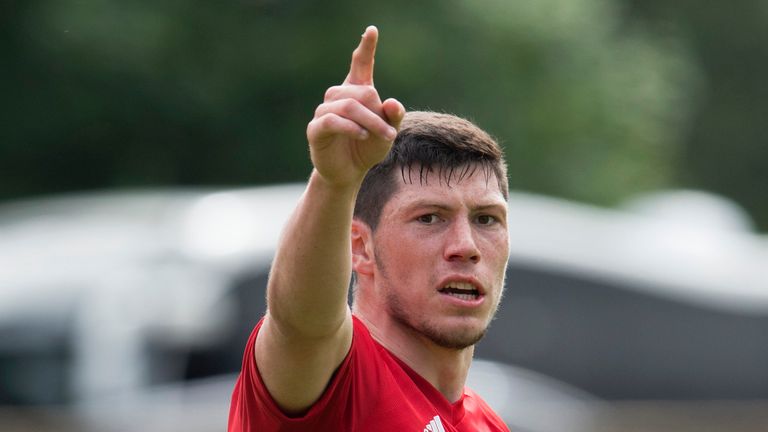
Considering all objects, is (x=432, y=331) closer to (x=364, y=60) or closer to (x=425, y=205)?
(x=425, y=205)

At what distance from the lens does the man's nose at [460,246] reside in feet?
12.7

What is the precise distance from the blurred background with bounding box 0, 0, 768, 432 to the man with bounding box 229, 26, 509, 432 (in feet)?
17.3

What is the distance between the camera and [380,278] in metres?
3.96

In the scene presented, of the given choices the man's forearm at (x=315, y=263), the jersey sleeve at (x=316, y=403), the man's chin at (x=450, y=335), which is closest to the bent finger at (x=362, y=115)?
the man's forearm at (x=315, y=263)

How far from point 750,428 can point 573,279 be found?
Answer: 5.66 ft

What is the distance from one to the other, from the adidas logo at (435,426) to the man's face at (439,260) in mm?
208

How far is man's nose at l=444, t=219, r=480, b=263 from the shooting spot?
12.7ft

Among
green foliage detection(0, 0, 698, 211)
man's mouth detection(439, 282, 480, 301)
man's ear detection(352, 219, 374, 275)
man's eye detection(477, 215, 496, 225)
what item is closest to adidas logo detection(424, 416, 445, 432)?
man's mouth detection(439, 282, 480, 301)

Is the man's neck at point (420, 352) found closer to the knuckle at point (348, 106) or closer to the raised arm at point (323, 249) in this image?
the raised arm at point (323, 249)

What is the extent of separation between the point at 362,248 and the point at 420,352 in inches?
13.3

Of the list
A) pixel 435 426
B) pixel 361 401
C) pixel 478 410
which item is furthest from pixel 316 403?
pixel 478 410

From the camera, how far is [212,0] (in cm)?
1571

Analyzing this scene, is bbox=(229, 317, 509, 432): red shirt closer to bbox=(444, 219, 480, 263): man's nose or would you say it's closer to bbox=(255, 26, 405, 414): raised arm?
bbox=(255, 26, 405, 414): raised arm

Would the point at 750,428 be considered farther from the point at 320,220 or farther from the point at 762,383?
the point at 320,220
